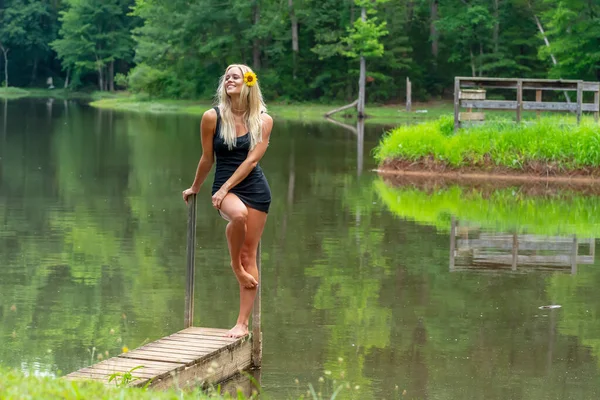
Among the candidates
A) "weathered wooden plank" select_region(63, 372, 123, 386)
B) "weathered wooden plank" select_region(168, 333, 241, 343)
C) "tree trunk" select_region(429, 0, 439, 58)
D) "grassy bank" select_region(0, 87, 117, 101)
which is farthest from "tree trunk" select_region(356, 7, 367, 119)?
"weathered wooden plank" select_region(63, 372, 123, 386)

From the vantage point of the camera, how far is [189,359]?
288 inches

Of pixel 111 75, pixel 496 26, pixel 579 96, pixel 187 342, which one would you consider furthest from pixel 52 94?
pixel 187 342

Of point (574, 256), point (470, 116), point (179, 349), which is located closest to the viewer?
point (179, 349)

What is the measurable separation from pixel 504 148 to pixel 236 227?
14704mm

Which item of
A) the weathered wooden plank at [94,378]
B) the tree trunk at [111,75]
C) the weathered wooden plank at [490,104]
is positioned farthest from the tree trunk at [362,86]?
the weathered wooden plank at [94,378]

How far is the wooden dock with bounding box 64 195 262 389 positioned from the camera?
6871 mm

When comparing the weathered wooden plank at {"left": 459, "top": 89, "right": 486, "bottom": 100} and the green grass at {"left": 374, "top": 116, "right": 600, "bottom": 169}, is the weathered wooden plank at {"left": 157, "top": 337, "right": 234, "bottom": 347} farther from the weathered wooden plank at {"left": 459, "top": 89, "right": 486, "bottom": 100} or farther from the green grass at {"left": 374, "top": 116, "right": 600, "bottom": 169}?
the weathered wooden plank at {"left": 459, "top": 89, "right": 486, "bottom": 100}

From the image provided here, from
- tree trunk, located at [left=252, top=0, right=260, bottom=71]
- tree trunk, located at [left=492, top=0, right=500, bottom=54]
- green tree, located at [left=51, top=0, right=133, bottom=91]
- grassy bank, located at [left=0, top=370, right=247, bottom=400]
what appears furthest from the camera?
green tree, located at [left=51, top=0, right=133, bottom=91]

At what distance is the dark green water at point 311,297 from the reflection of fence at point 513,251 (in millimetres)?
245

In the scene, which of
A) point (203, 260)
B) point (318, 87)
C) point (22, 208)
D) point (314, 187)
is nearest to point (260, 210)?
point (203, 260)

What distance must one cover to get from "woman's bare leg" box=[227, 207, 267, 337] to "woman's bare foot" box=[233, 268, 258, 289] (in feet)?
0.13

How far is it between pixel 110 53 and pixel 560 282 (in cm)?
7221

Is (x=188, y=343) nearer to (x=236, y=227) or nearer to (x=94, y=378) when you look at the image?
(x=236, y=227)

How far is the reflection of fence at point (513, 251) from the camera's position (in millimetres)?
13219
